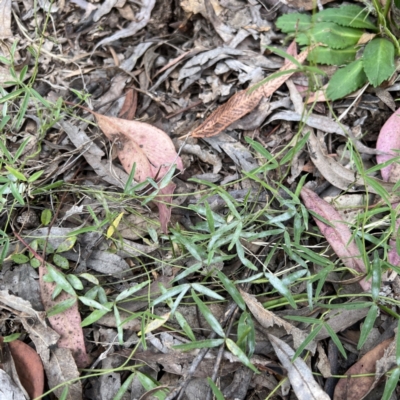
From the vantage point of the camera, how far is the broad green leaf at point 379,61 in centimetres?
154

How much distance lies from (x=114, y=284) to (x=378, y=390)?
2.80 ft

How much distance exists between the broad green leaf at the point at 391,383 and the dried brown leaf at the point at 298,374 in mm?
153

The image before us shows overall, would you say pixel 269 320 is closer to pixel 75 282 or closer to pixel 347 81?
pixel 75 282

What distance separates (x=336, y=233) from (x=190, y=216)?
1.57ft

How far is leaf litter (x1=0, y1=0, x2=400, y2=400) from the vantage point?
1310mm

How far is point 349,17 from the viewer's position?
1.65 metres

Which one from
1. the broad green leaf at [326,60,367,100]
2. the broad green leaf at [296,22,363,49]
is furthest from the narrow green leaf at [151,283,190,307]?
the broad green leaf at [296,22,363,49]

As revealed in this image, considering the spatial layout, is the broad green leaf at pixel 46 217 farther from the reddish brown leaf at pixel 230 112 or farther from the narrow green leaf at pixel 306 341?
the narrow green leaf at pixel 306 341

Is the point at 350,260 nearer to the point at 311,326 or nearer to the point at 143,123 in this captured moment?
the point at 311,326

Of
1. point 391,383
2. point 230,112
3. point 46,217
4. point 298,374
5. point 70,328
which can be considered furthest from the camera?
point 230,112

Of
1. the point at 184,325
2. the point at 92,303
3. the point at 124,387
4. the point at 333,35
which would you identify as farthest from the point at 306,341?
the point at 333,35

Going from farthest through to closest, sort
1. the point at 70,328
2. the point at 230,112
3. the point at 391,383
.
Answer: the point at 230,112 → the point at 70,328 → the point at 391,383

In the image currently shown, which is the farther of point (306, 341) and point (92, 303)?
point (92, 303)

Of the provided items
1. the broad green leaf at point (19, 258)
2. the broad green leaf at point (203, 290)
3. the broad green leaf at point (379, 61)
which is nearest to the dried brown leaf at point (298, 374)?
the broad green leaf at point (203, 290)
